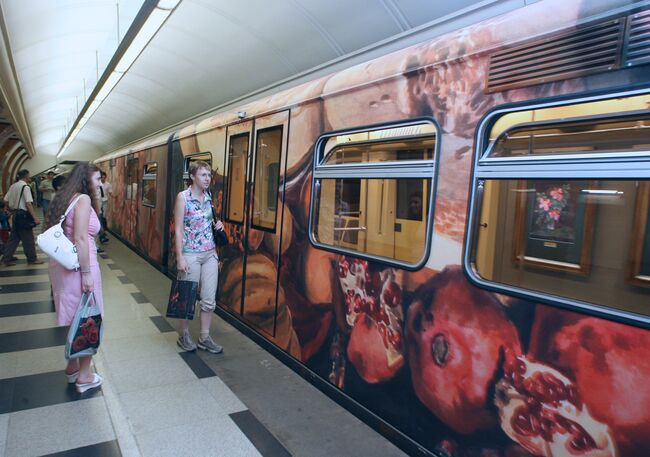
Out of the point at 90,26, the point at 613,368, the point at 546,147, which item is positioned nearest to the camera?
the point at 613,368

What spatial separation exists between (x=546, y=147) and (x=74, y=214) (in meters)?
2.95

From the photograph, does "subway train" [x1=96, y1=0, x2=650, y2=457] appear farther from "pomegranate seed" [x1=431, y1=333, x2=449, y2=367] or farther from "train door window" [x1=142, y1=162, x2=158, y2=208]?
"train door window" [x1=142, y1=162, x2=158, y2=208]

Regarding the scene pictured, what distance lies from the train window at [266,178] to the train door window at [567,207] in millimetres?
2219

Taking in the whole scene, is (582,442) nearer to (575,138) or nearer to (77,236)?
(575,138)

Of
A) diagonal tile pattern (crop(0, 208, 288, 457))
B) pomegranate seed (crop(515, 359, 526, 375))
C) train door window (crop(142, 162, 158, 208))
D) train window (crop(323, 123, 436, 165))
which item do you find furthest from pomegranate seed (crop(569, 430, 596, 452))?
train door window (crop(142, 162, 158, 208))

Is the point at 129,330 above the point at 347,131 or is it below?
below

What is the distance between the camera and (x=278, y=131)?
13.6ft

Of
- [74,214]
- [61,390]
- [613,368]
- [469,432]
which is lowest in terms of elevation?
[61,390]

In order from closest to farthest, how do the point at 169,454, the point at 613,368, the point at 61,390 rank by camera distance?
the point at 613,368 < the point at 169,454 < the point at 61,390

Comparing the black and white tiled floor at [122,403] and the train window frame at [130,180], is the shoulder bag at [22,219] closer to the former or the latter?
the train window frame at [130,180]

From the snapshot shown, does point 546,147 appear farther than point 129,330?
No

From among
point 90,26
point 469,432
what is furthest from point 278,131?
point 90,26

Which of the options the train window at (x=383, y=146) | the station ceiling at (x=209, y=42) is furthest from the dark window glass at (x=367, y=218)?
the station ceiling at (x=209, y=42)

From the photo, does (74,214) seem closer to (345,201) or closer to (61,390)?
(61,390)
